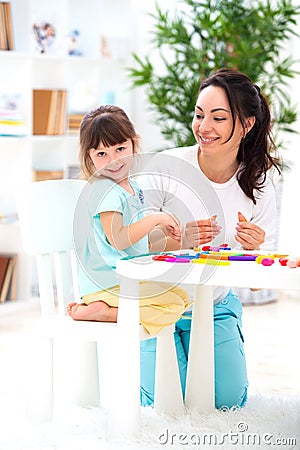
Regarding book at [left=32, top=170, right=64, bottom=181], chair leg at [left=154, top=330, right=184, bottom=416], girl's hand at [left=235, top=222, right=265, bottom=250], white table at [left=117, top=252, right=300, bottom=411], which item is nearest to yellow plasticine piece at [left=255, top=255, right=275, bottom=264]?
white table at [left=117, top=252, right=300, bottom=411]

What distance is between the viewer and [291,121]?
4375mm

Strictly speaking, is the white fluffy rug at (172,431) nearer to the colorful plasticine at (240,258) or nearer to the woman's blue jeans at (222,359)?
the woman's blue jeans at (222,359)

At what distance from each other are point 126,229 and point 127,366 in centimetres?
35

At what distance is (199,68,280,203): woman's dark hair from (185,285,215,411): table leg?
14.3 inches

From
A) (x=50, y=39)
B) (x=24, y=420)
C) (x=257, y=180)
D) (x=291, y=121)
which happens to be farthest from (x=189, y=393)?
(x=50, y=39)

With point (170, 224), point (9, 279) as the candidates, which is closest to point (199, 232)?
point (170, 224)

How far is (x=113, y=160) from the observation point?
235cm

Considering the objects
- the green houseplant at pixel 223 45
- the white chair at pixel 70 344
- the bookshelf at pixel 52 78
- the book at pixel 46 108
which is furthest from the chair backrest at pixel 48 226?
the book at pixel 46 108

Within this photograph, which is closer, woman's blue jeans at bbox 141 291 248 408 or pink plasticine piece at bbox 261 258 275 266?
pink plasticine piece at bbox 261 258 275 266

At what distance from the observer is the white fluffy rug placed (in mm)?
2242

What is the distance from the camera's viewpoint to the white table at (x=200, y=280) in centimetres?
198

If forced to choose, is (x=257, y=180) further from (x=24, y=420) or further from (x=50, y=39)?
(x=50, y=39)

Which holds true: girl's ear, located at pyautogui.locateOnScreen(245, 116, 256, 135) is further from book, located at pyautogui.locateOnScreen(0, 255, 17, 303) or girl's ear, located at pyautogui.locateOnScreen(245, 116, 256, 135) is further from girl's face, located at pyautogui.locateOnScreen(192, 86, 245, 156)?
book, located at pyautogui.locateOnScreen(0, 255, 17, 303)

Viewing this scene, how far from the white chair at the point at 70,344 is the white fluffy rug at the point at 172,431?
0.05 meters
